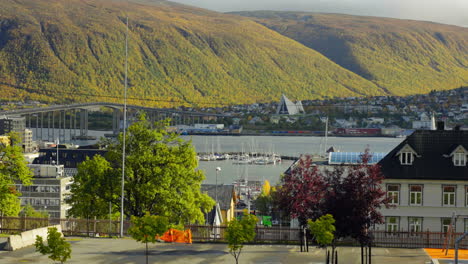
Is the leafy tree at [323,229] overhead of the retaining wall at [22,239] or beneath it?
overhead

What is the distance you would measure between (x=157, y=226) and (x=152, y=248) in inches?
157

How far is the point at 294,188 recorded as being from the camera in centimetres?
2453

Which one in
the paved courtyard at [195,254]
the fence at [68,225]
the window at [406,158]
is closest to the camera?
the paved courtyard at [195,254]

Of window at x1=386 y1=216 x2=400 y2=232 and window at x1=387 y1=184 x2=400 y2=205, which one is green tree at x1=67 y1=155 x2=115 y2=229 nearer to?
window at x1=387 y1=184 x2=400 y2=205

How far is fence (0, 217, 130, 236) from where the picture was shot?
2694 cm

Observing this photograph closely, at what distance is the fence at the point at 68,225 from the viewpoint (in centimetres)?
2694

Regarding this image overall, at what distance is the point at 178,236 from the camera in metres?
25.9

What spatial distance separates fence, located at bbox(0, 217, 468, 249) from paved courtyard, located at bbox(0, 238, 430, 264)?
692mm

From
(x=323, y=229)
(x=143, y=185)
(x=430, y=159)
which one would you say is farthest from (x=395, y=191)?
(x=323, y=229)

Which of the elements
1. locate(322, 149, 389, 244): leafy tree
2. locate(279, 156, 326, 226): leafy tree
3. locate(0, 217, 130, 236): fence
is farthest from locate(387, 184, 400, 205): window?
locate(0, 217, 130, 236): fence

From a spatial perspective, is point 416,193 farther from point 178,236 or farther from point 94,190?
point 94,190

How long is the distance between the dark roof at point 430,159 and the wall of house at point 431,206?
0.26 meters

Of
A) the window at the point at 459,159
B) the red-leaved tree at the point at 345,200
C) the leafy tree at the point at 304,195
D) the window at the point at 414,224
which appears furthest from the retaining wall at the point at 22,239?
the window at the point at 459,159

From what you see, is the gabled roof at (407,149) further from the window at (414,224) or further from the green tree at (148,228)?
the green tree at (148,228)
